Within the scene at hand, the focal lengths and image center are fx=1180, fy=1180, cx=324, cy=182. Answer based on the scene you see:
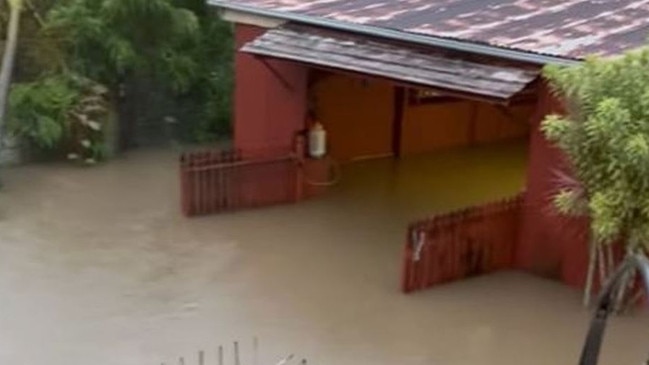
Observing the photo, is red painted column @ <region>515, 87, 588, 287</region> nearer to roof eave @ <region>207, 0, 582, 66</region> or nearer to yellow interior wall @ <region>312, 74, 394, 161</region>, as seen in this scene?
roof eave @ <region>207, 0, 582, 66</region>

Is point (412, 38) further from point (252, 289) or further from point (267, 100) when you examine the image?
point (252, 289)

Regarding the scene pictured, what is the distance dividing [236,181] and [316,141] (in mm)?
1268

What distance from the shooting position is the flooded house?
12578mm

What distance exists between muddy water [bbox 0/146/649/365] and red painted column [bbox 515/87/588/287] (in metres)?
0.26

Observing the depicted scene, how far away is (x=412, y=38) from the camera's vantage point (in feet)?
43.4

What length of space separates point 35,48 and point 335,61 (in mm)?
5643

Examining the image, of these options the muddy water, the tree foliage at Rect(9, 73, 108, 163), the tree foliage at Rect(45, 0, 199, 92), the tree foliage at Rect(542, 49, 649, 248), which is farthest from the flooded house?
the tree foliage at Rect(9, 73, 108, 163)

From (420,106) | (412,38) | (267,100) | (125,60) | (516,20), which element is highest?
(516,20)

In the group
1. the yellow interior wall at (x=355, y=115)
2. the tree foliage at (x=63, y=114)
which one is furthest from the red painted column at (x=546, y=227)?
the tree foliage at (x=63, y=114)

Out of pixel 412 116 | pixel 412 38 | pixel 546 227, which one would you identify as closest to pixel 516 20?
pixel 412 38

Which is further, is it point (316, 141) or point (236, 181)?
point (316, 141)

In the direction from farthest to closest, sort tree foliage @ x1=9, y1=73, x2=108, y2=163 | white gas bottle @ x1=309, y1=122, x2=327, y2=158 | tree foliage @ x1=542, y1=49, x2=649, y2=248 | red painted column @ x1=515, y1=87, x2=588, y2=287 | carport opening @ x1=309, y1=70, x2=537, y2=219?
tree foliage @ x1=9, y1=73, x2=108, y2=163 < carport opening @ x1=309, y1=70, x2=537, y2=219 < white gas bottle @ x1=309, y1=122, x2=327, y2=158 < red painted column @ x1=515, y1=87, x2=588, y2=287 < tree foliage @ x1=542, y1=49, x2=649, y2=248

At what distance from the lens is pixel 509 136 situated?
19047 mm

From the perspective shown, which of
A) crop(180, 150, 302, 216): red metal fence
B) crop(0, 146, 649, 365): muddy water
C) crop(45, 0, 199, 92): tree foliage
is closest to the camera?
crop(0, 146, 649, 365): muddy water
